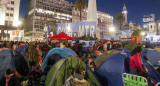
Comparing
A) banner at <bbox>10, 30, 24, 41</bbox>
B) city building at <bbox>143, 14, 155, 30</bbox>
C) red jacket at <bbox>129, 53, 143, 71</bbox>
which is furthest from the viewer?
city building at <bbox>143, 14, 155, 30</bbox>

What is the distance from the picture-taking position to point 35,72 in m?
6.54

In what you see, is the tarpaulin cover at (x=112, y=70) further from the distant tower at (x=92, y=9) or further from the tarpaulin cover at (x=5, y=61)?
the distant tower at (x=92, y=9)

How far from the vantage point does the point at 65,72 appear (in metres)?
4.84

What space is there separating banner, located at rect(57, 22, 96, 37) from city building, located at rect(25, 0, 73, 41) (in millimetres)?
44448

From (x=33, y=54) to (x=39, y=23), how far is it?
2823 inches

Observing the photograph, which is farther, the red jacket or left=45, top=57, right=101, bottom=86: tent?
the red jacket

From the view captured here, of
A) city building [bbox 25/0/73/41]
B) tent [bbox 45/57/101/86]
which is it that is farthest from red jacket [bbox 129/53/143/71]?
city building [bbox 25/0/73/41]

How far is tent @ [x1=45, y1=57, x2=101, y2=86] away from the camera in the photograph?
4.58 meters

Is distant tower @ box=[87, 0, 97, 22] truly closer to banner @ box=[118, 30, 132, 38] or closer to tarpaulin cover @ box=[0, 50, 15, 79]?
banner @ box=[118, 30, 132, 38]

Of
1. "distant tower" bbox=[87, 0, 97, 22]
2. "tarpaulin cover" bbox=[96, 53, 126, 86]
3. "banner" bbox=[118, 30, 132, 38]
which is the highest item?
"distant tower" bbox=[87, 0, 97, 22]

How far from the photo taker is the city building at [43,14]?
7353cm

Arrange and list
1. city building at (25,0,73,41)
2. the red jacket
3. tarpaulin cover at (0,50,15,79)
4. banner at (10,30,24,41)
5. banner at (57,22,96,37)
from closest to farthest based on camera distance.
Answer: the red jacket, tarpaulin cover at (0,50,15,79), banner at (10,30,24,41), banner at (57,22,96,37), city building at (25,0,73,41)

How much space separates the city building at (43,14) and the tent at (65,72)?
2702 inches

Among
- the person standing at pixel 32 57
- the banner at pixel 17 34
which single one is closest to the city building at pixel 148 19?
the banner at pixel 17 34
